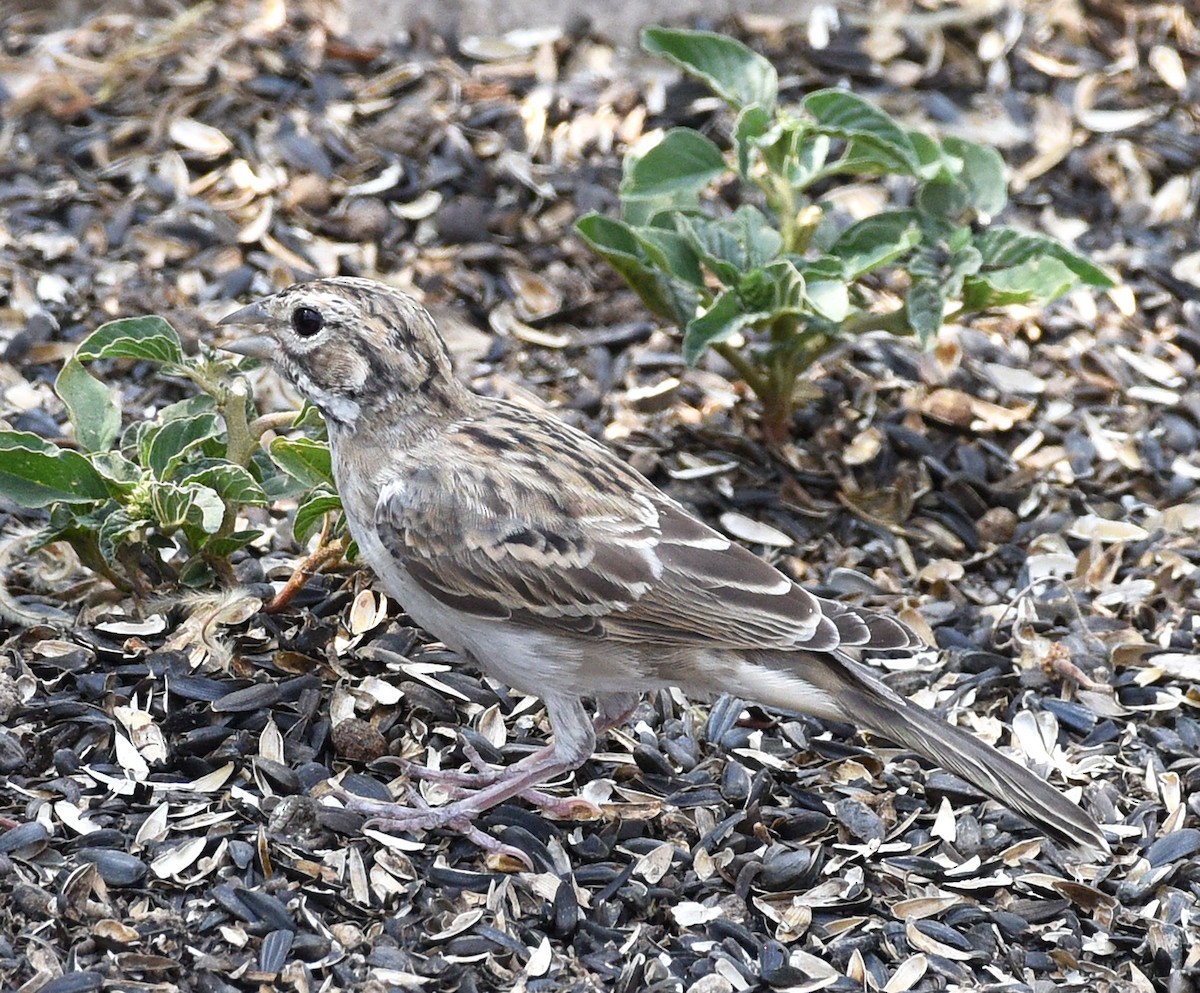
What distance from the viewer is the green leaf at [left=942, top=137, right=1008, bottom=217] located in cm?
689

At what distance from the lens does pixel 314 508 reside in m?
5.63

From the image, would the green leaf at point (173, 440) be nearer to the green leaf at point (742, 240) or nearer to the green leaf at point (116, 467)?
the green leaf at point (116, 467)

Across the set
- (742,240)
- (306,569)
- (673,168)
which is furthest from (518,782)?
(673,168)

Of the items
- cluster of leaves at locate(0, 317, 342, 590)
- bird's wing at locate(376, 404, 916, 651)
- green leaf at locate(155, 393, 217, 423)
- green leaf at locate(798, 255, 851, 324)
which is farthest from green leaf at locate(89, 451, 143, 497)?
green leaf at locate(798, 255, 851, 324)

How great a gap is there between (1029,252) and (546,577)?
8.37 feet

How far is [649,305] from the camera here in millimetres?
6781

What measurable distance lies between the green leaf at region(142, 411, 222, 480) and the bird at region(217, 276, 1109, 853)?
31 cm

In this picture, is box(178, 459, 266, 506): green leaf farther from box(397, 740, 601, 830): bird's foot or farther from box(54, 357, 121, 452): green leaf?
box(397, 740, 601, 830): bird's foot

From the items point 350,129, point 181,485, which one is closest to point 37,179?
point 350,129

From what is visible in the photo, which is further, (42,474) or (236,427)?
(236,427)

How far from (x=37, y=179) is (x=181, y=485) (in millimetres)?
3264

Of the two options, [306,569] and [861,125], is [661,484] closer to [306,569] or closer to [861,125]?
[861,125]

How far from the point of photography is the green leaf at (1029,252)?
645 cm

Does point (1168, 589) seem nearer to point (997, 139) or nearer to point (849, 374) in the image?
point (849, 374)
